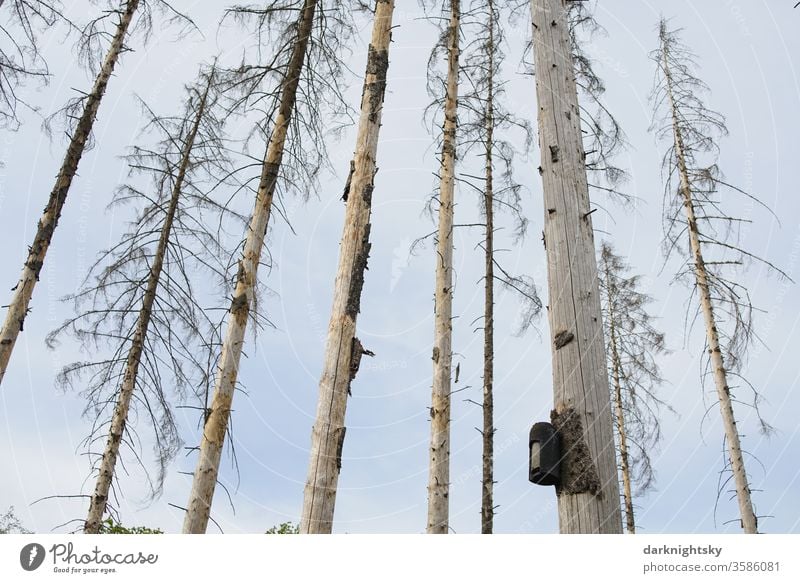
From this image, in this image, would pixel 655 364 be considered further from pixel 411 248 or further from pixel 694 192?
pixel 411 248

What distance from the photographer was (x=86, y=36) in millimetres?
8961

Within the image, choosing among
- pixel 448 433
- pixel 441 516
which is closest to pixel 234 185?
pixel 448 433

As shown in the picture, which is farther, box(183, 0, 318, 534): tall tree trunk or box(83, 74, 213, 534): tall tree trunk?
box(83, 74, 213, 534): tall tree trunk

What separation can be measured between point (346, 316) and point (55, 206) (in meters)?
4.89

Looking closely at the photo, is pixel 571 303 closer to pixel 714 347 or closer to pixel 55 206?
pixel 55 206

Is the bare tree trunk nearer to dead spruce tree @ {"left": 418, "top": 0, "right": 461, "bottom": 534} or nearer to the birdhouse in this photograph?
the birdhouse

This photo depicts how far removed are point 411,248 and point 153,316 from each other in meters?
4.38

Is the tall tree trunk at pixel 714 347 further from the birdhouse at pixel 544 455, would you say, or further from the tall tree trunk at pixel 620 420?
the birdhouse at pixel 544 455

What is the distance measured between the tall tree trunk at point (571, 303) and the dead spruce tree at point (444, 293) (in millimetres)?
5053

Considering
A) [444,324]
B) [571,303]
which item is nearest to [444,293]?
[444,324]

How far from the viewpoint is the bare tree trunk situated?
185 inches

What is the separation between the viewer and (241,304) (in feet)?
22.6

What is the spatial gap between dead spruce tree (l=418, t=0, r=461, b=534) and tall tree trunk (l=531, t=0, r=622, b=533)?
5.05 meters

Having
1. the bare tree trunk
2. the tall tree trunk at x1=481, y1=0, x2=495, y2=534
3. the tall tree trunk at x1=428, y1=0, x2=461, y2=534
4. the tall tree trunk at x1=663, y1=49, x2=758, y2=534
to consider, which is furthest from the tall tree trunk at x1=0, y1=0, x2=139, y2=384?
the tall tree trunk at x1=663, y1=49, x2=758, y2=534
